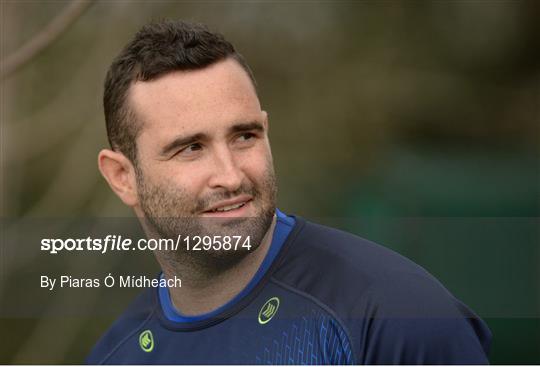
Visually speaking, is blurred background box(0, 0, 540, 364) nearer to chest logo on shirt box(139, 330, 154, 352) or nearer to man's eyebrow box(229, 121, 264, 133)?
chest logo on shirt box(139, 330, 154, 352)

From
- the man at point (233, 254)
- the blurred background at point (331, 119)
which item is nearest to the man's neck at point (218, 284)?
the man at point (233, 254)

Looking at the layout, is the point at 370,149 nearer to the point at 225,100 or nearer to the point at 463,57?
the point at 463,57

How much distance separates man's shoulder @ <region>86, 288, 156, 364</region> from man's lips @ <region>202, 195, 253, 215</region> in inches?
19.1

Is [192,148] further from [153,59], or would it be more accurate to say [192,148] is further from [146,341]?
[146,341]

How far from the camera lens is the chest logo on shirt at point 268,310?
190cm

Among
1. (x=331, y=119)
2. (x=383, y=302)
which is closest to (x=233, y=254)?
(x=383, y=302)

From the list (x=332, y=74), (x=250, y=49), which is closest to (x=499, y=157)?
(x=332, y=74)

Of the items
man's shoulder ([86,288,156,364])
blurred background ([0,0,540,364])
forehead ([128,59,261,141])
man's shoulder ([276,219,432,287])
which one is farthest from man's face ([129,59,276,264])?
blurred background ([0,0,540,364])

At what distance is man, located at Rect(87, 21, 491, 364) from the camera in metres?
1.75

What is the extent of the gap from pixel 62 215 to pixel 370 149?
164 centimetres

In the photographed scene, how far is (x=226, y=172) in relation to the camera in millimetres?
1917

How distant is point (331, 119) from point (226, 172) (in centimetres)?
222

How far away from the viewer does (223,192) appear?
1928mm

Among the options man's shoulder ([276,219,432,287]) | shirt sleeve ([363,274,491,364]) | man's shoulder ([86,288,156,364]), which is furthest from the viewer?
man's shoulder ([86,288,156,364])
